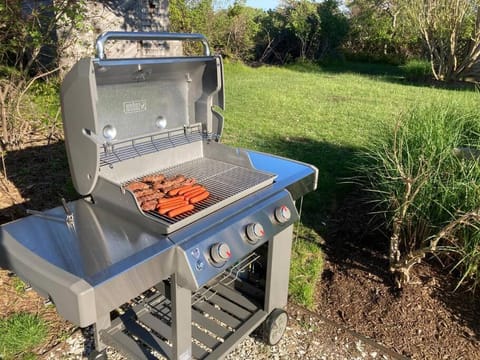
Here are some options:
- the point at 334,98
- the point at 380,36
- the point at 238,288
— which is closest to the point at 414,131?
the point at 238,288

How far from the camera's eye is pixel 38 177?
160 inches

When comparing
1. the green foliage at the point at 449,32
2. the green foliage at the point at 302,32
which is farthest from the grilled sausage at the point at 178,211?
the green foliage at the point at 302,32

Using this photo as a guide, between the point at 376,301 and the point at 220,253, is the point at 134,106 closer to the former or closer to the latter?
the point at 220,253

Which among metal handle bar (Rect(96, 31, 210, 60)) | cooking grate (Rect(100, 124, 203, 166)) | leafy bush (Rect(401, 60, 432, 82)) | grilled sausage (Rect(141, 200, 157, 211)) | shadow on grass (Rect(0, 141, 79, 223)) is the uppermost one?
metal handle bar (Rect(96, 31, 210, 60))

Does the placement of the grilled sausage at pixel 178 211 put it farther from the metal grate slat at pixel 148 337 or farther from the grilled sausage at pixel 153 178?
the metal grate slat at pixel 148 337

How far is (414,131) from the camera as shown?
3.15 m

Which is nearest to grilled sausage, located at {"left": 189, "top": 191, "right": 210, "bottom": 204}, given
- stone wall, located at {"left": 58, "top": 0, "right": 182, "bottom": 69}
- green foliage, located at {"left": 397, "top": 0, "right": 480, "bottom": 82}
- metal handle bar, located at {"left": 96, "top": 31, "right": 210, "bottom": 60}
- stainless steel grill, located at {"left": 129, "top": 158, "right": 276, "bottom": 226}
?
stainless steel grill, located at {"left": 129, "top": 158, "right": 276, "bottom": 226}

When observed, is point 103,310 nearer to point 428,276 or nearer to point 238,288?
point 238,288

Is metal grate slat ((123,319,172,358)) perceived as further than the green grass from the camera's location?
No

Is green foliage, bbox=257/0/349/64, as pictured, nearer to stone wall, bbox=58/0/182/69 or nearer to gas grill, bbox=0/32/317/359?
stone wall, bbox=58/0/182/69

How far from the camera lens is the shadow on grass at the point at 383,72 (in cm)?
1159

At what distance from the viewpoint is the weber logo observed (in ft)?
6.19

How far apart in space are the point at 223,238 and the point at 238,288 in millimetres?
1158

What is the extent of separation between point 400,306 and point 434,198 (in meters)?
0.77
